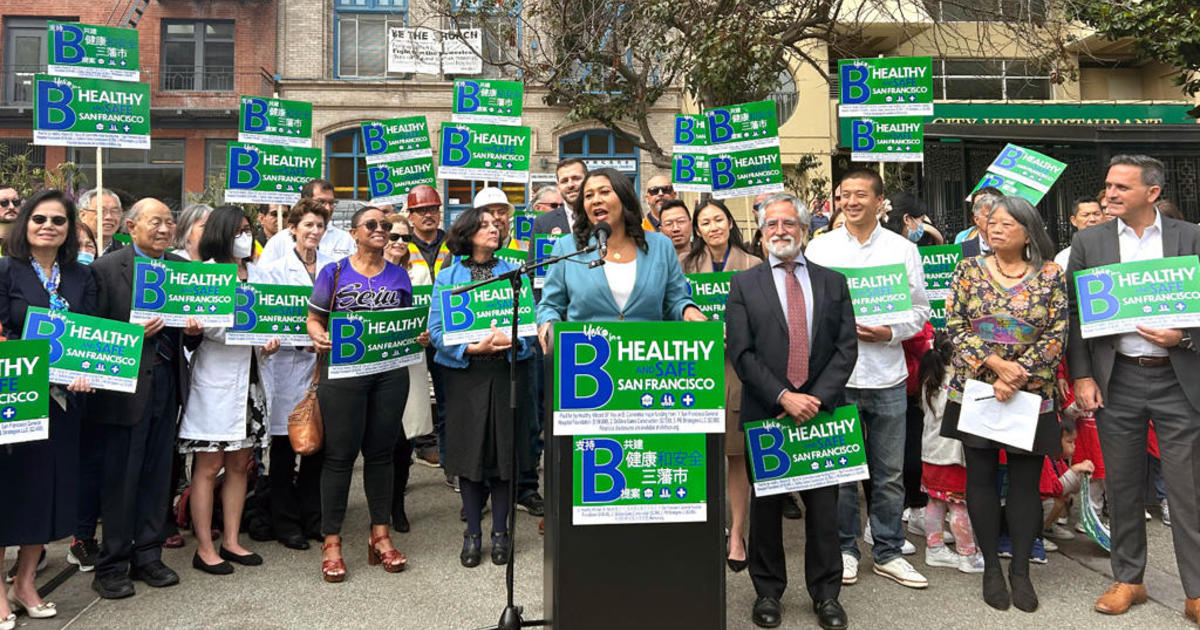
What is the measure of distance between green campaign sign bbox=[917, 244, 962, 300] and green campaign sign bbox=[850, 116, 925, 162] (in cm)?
104

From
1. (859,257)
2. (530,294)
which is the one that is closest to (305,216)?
(530,294)

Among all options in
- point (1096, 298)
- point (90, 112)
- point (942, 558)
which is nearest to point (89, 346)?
point (90, 112)

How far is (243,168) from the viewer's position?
6.90 meters

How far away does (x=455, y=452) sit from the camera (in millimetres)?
5113

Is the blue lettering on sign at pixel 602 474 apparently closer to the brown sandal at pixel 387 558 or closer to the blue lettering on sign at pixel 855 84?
the brown sandal at pixel 387 558

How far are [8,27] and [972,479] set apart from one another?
97.2 feet

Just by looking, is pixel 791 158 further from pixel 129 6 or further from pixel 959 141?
pixel 129 6

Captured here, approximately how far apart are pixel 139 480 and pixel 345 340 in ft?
4.67

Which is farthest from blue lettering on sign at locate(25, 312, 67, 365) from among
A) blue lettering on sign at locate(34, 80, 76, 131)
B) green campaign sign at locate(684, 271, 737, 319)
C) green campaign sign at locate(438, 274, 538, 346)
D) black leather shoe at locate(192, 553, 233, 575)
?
green campaign sign at locate(684, 271, 737, 319)

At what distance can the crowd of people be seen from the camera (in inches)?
163

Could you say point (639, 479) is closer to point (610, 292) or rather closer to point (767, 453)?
point (767, 453)

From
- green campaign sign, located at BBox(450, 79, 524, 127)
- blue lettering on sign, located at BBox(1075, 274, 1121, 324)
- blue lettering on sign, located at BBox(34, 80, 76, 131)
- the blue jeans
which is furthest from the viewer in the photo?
green campaign sign, located at BBox(450, 79, 524, 127)

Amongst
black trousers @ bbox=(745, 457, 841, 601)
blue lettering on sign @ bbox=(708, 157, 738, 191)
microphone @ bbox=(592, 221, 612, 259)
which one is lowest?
black trousers @ bbox=(745, 457, 841, 601)

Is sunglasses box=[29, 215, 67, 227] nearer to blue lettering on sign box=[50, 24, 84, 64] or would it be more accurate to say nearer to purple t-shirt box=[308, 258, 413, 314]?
purple t-shirt box=[308, 258, 413, 314]
